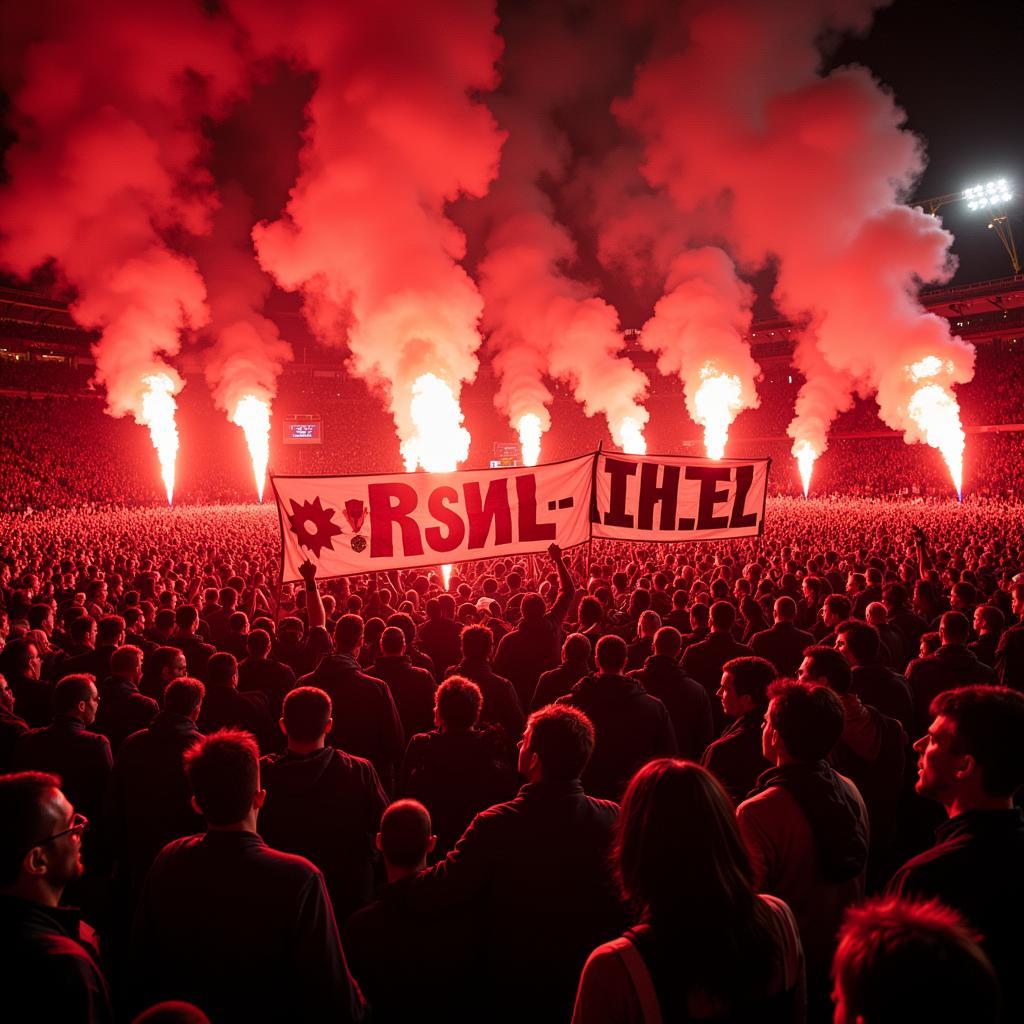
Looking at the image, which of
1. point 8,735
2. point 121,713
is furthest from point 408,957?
point 8,735

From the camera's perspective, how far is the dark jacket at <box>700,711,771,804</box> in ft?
11.8

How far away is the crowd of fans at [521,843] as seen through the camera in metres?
1.62

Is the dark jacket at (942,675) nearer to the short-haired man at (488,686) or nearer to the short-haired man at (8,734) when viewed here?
the short-haired man at (488,686)

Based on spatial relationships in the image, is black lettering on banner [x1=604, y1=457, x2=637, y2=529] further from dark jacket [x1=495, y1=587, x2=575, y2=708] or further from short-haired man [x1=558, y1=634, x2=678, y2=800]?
short-haired man [x1=558, y1=634, x2=678, y2=800]

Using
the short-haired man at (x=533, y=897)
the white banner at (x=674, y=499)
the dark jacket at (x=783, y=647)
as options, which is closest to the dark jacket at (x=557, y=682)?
the dark jacket at (x=783, y=647)

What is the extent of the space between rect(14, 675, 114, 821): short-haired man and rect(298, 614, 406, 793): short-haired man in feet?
4.41

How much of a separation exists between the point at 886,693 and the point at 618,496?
4.14 meters

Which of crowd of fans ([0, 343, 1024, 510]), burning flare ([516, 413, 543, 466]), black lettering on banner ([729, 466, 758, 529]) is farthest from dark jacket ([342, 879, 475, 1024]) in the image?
burning flare ([516, 413, 543, 466])

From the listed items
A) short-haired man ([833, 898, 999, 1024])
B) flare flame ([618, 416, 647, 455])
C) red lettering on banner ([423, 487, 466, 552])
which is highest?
flare flame ([618, 416, 647, 455])

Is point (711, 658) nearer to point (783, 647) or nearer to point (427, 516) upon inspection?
point (783, 647)

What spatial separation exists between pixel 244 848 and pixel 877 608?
19.6ft

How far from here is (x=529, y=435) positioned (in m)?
59.9

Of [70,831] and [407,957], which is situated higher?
[70,831]

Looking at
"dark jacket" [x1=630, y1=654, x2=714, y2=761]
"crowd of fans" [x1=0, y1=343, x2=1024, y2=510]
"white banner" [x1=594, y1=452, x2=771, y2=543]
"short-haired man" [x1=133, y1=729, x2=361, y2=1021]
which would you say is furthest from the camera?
"crowd of fans" [x1=0, y1=343, x2=1024, y2=510]
